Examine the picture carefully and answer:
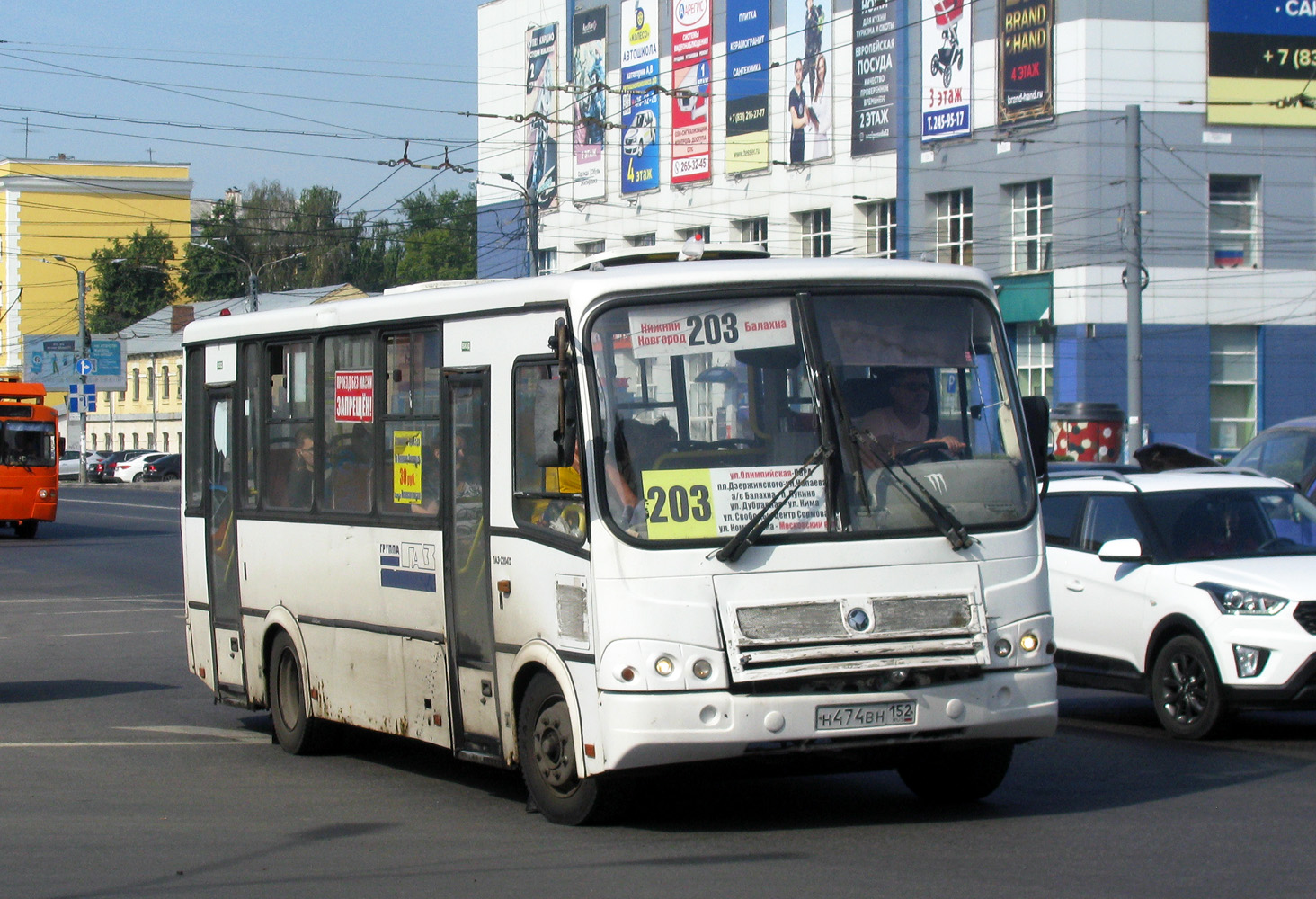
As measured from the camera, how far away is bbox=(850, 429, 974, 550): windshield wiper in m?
7.89

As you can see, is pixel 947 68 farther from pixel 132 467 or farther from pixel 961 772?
pixel 132 467

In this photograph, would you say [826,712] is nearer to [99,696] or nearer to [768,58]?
[99,696]

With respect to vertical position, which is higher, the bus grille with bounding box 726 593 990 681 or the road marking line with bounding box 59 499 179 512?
the bus grille with bounding box 726 593 990 681

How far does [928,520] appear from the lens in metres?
7.93

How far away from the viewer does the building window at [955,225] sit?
52131 millimetres

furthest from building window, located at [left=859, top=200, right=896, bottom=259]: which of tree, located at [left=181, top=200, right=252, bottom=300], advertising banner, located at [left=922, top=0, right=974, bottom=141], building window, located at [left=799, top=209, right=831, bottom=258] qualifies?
tree, located at [left=181, top=200, right=252, bottom=300]

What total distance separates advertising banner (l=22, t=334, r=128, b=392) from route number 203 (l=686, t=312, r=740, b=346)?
241 ft

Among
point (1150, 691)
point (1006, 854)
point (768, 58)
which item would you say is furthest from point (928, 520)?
point (768, 58)

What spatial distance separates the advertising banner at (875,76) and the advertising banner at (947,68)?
4.08 ft

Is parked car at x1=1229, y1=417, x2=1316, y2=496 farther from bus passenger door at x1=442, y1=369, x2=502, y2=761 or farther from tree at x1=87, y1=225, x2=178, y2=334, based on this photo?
tree at x1=87, y1=225, x2=178, y2=334

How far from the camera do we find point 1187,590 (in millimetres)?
11047

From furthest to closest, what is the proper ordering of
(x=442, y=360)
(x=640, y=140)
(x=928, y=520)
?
1. (x=640, y=140)
2. (x=442, y=360)
3. (x=928, y=520)

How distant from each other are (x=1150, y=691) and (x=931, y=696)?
4.14 meters

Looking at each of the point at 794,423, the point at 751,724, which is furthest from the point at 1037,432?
the point at 751,724
